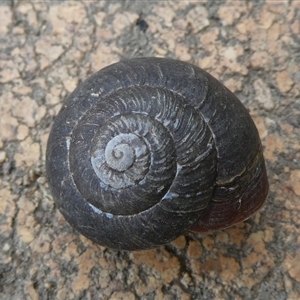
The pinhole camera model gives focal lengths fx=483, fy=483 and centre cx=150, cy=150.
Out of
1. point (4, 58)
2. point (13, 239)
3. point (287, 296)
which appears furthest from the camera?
point (4, 58)

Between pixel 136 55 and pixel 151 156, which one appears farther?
pixel 136 55

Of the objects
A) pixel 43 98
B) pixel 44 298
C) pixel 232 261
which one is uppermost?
pixel 43 98

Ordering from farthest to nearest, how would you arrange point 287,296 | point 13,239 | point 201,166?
point 13,239, point 287,296, point 201,166

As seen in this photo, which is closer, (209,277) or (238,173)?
(238,173)

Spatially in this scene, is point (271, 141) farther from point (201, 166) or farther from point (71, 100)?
point (71, 100)

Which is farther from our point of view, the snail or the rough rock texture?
the rough rock texture

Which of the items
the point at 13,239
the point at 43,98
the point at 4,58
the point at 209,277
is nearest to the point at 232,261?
Result: the point at 209,277
